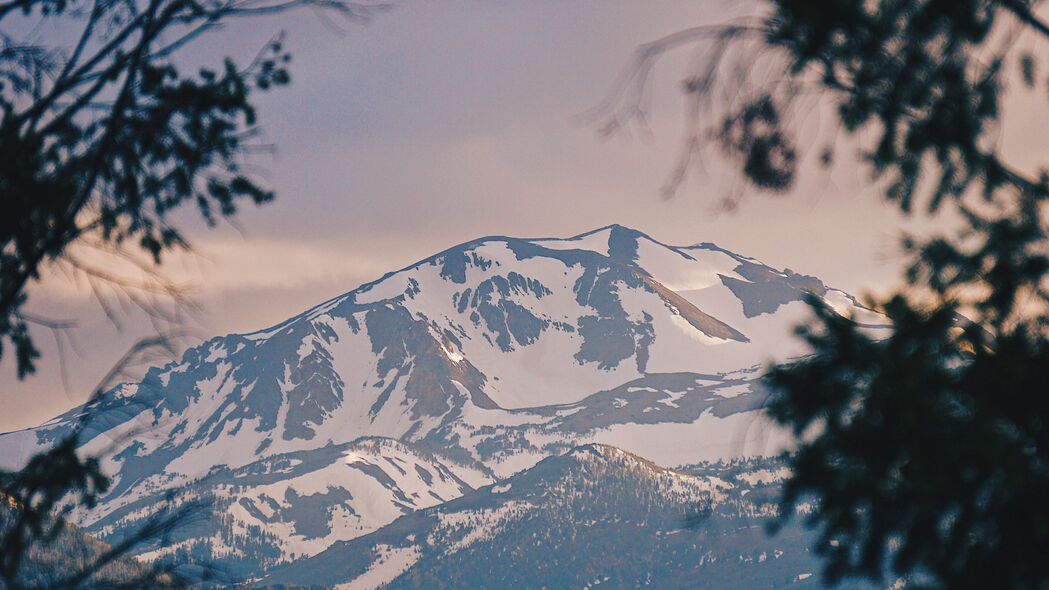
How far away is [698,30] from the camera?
9266 mm

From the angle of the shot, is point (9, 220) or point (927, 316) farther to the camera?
point (9, 220)

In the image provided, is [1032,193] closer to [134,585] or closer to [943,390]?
[943,390]

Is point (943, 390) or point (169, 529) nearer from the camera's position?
point (943, 390)

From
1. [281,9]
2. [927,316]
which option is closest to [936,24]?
[927,316]

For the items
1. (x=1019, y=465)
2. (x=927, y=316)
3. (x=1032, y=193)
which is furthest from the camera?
(x=1032, y=193)

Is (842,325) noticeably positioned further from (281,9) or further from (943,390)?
(281,9)

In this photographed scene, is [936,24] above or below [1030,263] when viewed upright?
above

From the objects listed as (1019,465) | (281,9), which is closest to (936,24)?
(1019,465)

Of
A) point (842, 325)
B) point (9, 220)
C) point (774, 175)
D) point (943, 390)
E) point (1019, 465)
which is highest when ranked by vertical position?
point (9, 220)

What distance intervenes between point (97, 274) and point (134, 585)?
2.69 metres

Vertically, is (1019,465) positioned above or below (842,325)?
below

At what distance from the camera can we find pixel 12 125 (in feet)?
34.1

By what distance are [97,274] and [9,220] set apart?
0.85 meters

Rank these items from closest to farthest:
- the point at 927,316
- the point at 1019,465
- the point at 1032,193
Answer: the point at 1019,465 → the point at 927,316 → the point at 1032,193
